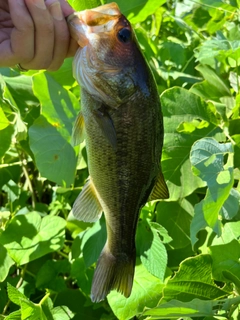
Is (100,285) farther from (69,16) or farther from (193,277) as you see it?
(69,16)

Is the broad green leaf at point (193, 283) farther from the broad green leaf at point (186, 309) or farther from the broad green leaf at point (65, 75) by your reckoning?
the broad green leaf at point (65, 75)

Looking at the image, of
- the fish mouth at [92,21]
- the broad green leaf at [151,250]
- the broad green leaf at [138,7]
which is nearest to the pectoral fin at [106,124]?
the fish mouth at [92,21]

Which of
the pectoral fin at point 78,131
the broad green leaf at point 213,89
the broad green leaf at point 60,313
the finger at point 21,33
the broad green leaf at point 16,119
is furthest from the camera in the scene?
the broad green leaf at point 213,89

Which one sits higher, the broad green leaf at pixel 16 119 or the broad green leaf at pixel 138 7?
the broad green leaf at pixel 138 7

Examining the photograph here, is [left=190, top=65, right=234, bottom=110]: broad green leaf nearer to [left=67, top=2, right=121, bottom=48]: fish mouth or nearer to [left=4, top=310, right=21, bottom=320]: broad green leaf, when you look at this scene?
[left=67, top=2, right=121, bottom=48]: fish mouth

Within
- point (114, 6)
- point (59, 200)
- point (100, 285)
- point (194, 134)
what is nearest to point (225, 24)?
point (194, 134)

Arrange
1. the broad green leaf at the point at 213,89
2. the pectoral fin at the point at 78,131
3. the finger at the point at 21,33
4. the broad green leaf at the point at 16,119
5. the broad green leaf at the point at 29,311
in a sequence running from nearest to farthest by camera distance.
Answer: the finger at the point at 21,33 < the pectoral fin at the point at 78,131 < the broad green leaf at the point at 29,311 < the broad green leaf at the point at 16,119 < the broad green leaf at the point at 213,89

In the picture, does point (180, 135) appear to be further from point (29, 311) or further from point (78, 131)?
point (29, 311)
